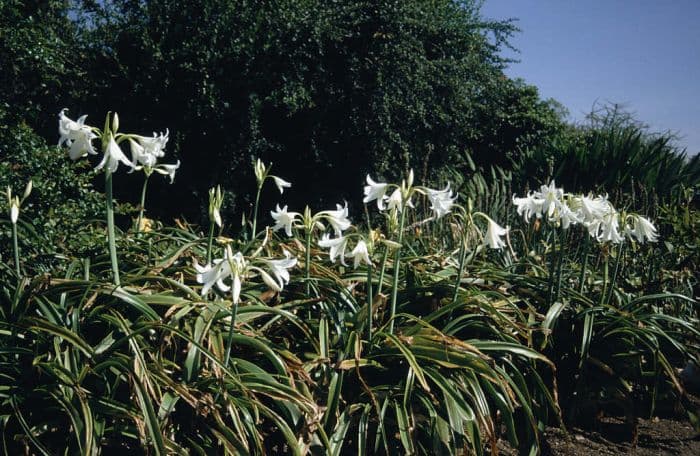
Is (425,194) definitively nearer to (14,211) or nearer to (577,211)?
(577,211)

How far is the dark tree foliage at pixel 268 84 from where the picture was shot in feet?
26.2

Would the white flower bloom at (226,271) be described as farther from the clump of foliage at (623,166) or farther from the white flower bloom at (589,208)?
the clump of foliage at (623,166)

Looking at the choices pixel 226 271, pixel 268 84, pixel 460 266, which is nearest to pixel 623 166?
pixel 268 84

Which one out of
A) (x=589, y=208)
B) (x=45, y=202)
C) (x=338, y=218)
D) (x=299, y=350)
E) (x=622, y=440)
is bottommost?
(x=622, y=440)

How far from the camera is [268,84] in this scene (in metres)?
8.29

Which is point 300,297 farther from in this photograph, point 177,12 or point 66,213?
point 177,12

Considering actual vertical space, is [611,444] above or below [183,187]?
below

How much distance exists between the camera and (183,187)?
8.64 meters

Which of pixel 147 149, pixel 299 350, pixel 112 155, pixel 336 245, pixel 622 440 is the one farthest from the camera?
pixel 622 440

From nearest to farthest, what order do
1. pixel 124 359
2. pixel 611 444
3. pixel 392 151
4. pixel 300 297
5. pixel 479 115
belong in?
pixel 124 359
pixel 300 297
pixel 611 444
pixel 392 151
pixel 479 115

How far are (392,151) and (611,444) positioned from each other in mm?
6375

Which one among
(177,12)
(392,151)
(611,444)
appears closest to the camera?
(611,444)

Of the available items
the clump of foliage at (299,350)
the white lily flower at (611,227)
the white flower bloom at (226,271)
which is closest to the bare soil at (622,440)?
the clump of foliage at (299,350)

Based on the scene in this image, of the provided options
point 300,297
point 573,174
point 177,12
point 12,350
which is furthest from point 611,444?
point 177,12
